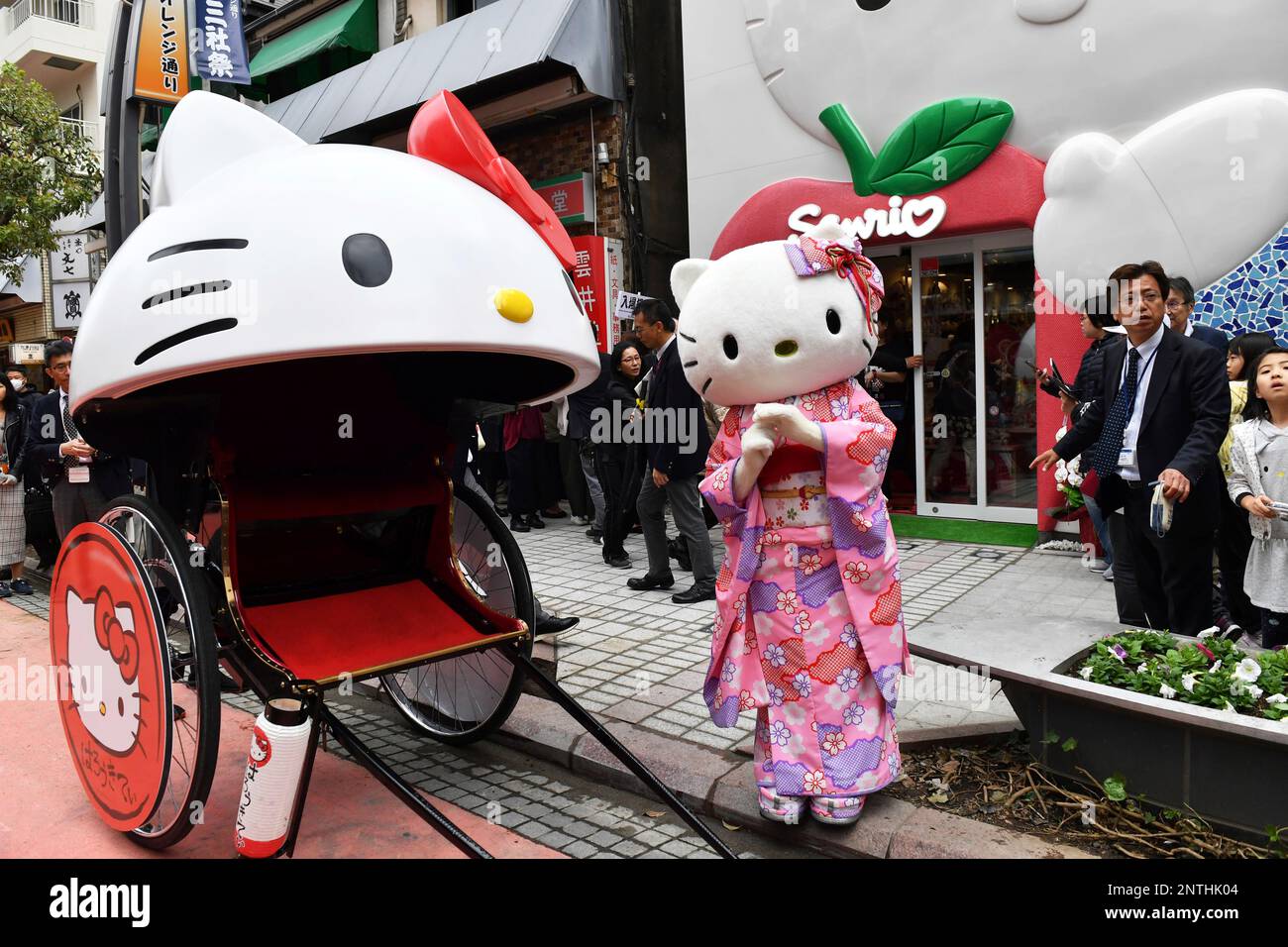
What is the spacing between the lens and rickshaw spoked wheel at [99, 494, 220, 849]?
2863 mm

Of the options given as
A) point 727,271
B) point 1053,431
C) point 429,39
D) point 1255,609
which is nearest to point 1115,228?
point 1053,431

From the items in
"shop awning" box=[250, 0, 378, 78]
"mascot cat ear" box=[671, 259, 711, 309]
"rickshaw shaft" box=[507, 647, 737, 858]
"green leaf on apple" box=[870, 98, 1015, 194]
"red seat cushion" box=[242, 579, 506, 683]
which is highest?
"shop awning" box=[250, 0, 378, 78]

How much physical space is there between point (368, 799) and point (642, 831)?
1142mm

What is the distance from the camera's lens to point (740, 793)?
3.51 m

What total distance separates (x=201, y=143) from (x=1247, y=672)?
3799 mm

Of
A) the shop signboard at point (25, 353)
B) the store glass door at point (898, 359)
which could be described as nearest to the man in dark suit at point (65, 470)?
the store glass door at point (898, 359)

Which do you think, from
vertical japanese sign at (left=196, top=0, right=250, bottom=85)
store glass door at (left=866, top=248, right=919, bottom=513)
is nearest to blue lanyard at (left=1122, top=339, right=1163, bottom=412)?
store glass door at (left=866, top=248, right=919, bottom=513)

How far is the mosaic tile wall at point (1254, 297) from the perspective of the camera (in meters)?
6.34

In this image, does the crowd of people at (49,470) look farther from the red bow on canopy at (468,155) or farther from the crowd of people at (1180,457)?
the crowd of people at (1180,457)

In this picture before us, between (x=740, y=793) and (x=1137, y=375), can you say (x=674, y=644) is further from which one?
(x=1137, y=375)

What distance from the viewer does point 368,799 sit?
377cm

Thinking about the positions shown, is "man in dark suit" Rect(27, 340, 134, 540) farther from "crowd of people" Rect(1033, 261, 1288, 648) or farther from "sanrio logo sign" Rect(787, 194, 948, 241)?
"crowd of people" Rect(1033, 261, 1288, 648)

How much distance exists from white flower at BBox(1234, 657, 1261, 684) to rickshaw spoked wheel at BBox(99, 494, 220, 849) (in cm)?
318

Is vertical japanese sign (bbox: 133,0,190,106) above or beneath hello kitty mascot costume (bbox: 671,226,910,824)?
above
